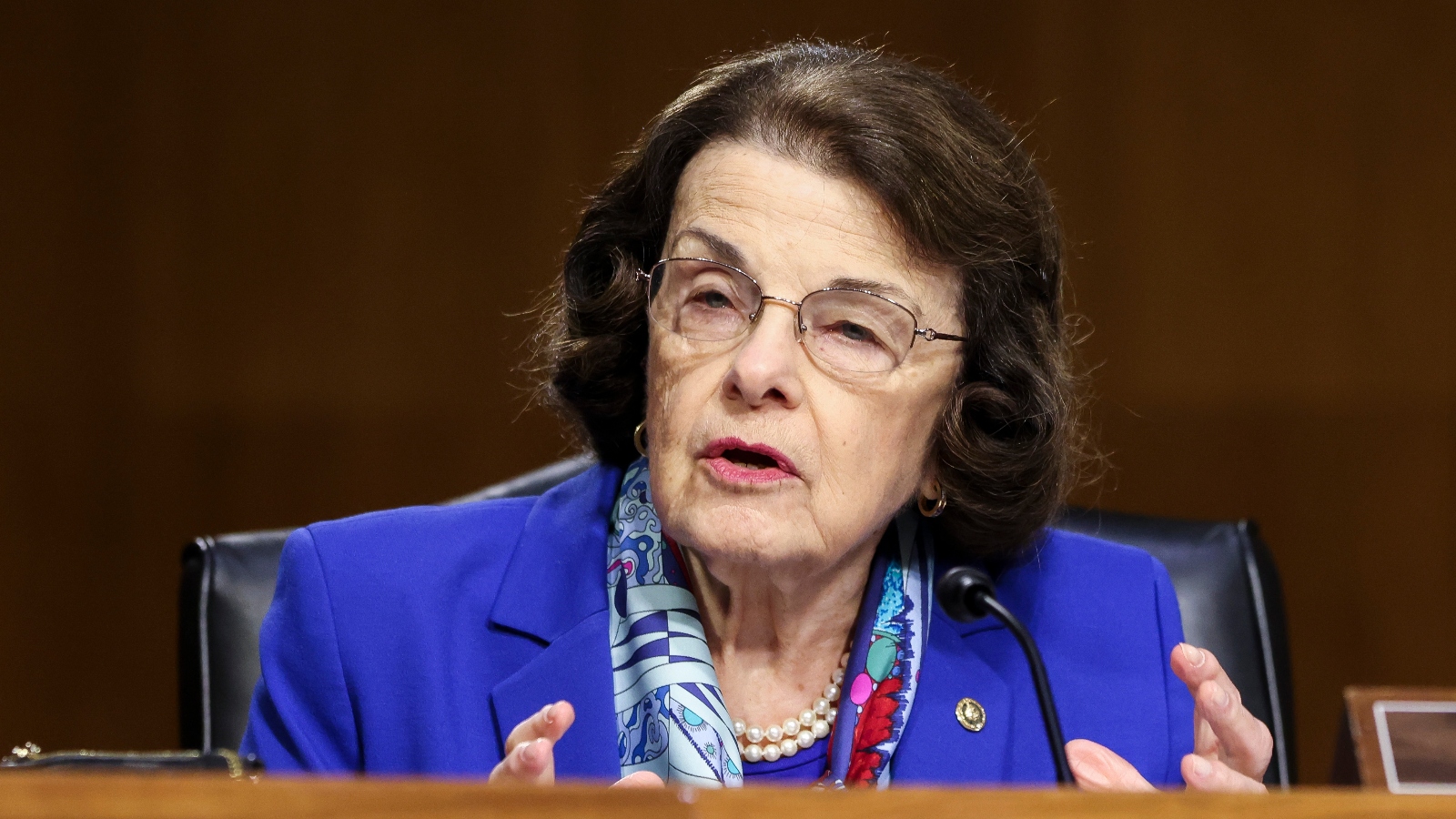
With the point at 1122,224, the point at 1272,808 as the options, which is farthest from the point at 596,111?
the point at 1272,808

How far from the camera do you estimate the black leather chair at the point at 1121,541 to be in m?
1.83

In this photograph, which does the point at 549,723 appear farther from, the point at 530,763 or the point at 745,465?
the point at 745,465

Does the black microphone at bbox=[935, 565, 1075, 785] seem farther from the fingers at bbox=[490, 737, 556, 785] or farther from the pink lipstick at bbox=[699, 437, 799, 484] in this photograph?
the fingers at bbox=[490, 737, 556, 785]

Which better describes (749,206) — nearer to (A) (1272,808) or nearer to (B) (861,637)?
(B) (861,637)

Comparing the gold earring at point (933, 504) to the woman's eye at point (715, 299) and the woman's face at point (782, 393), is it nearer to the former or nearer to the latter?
the woman's face at point (782, 393)

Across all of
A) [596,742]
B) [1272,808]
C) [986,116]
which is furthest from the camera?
[986,116]

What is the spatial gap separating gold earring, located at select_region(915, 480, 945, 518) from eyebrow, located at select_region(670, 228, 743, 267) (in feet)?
1.38

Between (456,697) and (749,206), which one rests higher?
(749,206)

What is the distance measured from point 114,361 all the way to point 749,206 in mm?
2525

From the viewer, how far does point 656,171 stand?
1.77m

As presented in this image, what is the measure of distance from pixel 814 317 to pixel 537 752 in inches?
24.2

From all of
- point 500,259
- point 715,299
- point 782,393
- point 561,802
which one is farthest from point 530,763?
point 500,259

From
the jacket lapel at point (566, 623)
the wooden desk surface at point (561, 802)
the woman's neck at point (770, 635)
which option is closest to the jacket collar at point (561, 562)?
the jacket lapel at point (566, 623)

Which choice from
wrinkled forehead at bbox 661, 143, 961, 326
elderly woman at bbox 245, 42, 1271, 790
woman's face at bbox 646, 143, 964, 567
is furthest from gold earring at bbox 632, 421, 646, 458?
wrinkled forehead at bbox 661, 143, 961, 326
